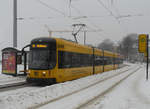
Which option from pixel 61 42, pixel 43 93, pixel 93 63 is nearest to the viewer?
pixel 43 93

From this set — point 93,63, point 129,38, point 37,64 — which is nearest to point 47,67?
point 37,64

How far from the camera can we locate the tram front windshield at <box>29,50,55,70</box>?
41.1 ft

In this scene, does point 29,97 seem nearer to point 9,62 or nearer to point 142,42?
point 9,62

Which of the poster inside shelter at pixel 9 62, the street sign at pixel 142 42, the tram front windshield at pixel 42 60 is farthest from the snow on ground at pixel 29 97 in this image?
the street sign at pixel 142 42

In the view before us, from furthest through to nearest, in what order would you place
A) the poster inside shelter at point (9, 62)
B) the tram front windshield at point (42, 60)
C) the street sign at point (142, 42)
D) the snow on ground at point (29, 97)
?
1. the poster inside shelter at point (9, 62)
2. the street sign at point (142, 42)
3. the tram front windshield at point (42, 60)
4. the snow on ground at point (29, 97)

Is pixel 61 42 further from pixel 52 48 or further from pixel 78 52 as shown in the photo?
pixel 78 52

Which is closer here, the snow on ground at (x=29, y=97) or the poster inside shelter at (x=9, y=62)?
the snow on ground at (x=29, y=97)

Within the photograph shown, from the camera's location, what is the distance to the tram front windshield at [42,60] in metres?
12.5

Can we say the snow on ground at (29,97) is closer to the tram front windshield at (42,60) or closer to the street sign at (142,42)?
the tram front windshield at (42,60)

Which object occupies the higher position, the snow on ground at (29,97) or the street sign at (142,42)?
the street sign at (142,42)

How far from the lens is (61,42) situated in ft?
44.0

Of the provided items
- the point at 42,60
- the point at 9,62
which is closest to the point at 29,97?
the point at 42,60

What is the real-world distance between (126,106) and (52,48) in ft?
20.3

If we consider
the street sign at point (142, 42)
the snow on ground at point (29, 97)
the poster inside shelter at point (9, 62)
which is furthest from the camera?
Result: the poster inside shelter at point (9, 62)
